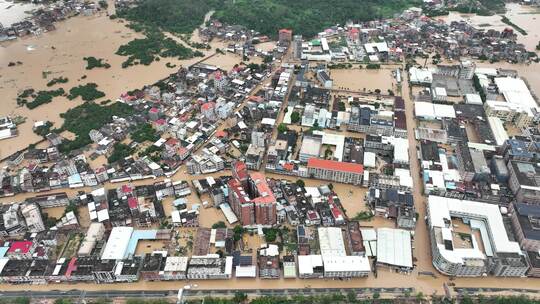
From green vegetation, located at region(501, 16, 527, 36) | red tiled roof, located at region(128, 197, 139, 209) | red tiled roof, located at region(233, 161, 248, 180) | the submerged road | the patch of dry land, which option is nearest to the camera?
the submerged road

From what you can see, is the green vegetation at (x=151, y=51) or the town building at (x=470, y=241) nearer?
the town building at (x=470, y=241)

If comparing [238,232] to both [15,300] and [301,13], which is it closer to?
[15,300]

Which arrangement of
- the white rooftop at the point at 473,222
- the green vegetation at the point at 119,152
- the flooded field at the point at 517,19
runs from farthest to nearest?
the flooded field at the point at 517,19, the green vegetation at the point at 119,152, the white rooftop at the point at 473,222

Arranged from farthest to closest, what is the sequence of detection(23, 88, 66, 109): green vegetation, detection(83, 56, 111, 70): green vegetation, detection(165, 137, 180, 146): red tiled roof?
detection(83, 56, 111, 70): green vegetation → detection(23, 88, 66, 109): green vegetation → detection(165, 137, 180, 146): red tiled roof

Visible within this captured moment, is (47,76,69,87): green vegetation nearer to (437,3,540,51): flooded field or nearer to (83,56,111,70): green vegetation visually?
(83,56,111,70): green vegetation

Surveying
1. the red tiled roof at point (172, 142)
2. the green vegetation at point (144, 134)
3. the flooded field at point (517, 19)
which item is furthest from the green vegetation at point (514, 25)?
the green vegetation at point (144, 134)

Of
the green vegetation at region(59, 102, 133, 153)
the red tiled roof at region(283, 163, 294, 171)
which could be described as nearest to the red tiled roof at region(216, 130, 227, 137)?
the red tiled roof at region(283, 163, 294, 171)

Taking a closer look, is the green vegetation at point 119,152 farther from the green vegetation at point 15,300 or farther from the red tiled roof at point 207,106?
the green vegetation at point 15,300

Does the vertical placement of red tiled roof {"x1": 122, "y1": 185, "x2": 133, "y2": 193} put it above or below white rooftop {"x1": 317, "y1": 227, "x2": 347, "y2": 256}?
above
